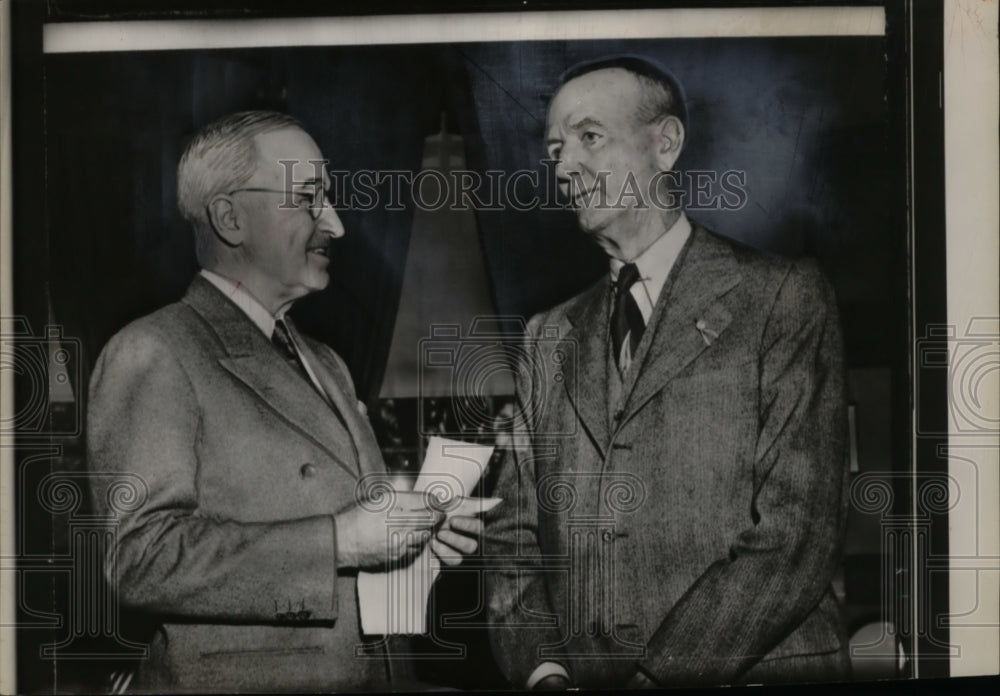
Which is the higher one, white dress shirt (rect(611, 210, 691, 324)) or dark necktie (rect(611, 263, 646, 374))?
white dress shirt (rect(611, 210, 691, 324))

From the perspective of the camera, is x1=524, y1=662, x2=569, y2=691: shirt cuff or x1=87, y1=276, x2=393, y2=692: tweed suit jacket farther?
x1=524, y1=662, x2=569, y2=691: shirt cuff

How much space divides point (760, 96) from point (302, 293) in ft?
6.94

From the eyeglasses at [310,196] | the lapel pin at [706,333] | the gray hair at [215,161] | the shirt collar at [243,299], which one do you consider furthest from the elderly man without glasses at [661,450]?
the gray hair at [215,161]

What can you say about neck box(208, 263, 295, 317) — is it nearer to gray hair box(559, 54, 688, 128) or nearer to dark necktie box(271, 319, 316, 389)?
dark necktie box(271, 319, 316, 389)

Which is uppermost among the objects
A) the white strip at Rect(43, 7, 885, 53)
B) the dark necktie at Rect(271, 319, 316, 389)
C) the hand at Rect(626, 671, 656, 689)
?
the white strip at Rect(43, 7, 885, 53)

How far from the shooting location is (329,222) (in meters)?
5.14

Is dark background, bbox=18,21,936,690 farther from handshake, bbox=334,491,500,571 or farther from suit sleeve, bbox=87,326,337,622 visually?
handshake, bbox=334,491,500,571

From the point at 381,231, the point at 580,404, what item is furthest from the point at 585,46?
the point at 580,404

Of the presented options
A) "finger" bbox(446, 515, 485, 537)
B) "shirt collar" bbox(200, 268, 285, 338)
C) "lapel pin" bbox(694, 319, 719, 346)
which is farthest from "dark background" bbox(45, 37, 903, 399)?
"finger" bbox(446, 515, 485, 537)

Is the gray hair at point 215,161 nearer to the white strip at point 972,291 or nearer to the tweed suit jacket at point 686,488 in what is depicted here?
the tweed suit jacket at point 686,488

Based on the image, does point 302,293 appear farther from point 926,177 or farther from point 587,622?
point 926,177

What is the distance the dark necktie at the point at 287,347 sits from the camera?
16.9 feet

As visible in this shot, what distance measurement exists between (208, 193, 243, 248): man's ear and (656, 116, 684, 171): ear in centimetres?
181

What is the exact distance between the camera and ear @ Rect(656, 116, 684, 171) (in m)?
5.14
